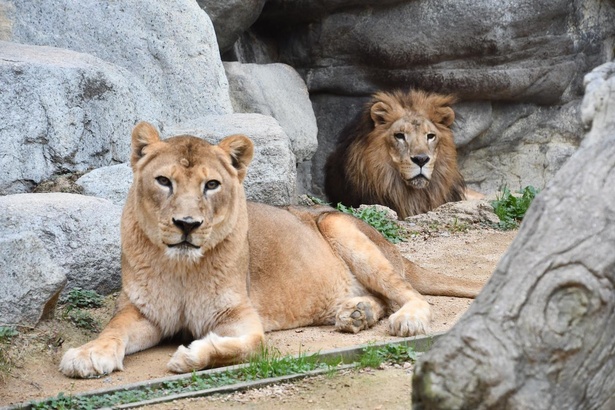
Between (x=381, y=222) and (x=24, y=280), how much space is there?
4752mm

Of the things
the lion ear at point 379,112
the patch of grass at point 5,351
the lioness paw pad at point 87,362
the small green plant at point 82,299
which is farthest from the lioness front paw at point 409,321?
the lion ear at point 379,112

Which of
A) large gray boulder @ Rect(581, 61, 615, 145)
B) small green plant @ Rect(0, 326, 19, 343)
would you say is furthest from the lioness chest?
large gray boulder @ Rect(581, 61, 615, 145)

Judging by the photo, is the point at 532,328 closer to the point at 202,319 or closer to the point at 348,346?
the point at 348,346

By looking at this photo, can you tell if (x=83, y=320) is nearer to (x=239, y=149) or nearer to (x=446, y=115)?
(x=239, y=149)

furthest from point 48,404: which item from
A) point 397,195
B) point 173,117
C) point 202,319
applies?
point 397,195

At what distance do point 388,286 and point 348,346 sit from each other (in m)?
1.24

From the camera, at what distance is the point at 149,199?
244 inches

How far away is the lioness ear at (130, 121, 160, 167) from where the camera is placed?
647 cm

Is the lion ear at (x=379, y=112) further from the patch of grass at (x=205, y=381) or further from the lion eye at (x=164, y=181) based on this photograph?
the patch of grass at (x=205, y=381)

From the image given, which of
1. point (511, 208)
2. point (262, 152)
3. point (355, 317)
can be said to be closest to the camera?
point (355, 317)

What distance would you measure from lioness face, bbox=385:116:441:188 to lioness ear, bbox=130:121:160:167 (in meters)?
5.51

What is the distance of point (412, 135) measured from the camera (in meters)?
11.6

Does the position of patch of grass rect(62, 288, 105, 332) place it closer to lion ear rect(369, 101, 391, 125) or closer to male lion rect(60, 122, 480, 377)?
male lion rect(60, 122, 480, 377)

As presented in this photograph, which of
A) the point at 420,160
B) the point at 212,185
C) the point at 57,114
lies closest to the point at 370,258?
the point at 212,185
